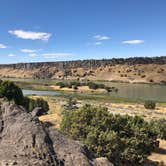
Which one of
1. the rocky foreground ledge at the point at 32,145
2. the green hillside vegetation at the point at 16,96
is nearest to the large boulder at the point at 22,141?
the rocky foreground ledge at the point at 32,145

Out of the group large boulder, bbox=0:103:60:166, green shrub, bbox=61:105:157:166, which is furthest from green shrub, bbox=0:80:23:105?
large boulder, bbox=0:103:60:166

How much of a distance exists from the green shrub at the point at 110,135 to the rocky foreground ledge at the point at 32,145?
32.9 feet

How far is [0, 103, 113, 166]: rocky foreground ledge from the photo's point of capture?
980 centimetres

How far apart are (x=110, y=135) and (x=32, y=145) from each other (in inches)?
528

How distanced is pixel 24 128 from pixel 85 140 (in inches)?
526

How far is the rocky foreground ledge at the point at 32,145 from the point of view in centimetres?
980

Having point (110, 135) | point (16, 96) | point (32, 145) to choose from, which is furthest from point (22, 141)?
point (16, 96)

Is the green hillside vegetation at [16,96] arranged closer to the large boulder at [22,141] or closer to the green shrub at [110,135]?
the green shrub at [110,135]

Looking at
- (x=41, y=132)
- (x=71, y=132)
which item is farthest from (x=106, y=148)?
(x=41, y=132)

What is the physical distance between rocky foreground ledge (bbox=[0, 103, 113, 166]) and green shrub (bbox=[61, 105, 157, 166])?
395 inches

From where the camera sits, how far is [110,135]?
76.6 ft

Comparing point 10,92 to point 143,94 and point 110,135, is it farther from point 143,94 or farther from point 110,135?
point 143,94

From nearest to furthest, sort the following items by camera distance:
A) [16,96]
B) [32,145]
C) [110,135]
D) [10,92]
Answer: [32,145]
[110,135]
[10,92]
[16,96]

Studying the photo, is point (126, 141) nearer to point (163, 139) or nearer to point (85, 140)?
point (85, 140)
